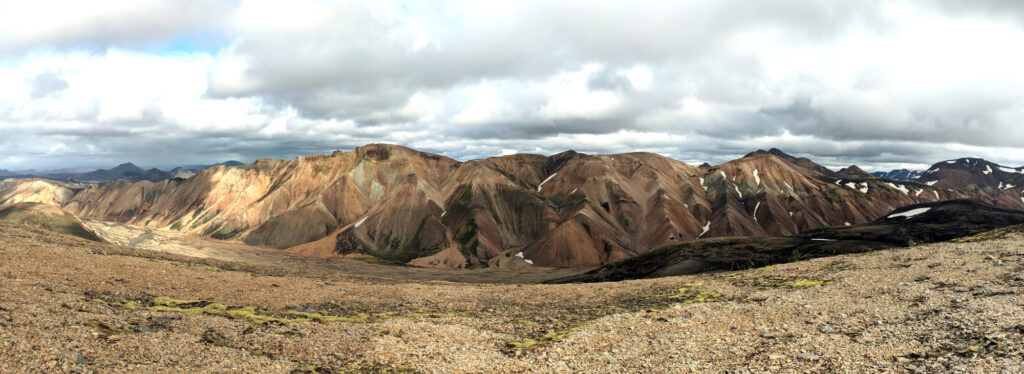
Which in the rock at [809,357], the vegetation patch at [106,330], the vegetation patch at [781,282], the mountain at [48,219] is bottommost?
the mountain at [48,219]

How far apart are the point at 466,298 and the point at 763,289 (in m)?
24.9

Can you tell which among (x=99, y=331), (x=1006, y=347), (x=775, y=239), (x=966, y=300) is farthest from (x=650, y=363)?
(x=775, y=239)

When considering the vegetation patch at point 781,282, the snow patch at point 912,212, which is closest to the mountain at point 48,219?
the vegetation patch at point 781,282

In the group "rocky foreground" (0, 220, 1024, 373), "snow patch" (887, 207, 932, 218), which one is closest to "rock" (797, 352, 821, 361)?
"rocky foreground" (0, 220, 1024, 373)

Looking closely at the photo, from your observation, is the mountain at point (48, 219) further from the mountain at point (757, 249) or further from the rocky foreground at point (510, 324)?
the mountain at point (757, 249)

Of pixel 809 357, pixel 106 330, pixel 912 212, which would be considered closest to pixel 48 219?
pixel 106 330

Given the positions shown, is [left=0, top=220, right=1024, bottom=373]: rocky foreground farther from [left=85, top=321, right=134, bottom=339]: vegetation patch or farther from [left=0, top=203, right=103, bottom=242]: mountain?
[left=0, top=203, right=103, bottom=242]: mountain

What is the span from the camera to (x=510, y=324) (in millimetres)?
29844

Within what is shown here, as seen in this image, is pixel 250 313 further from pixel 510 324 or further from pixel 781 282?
pixel 781 282

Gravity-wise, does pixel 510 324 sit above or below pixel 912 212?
above

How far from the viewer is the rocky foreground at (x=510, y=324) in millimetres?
18203

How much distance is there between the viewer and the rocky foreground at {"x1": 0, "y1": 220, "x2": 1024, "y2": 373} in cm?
1820

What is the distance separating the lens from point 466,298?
137 feet

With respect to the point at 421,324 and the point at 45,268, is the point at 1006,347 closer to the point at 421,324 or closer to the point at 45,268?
the point at 421,324
